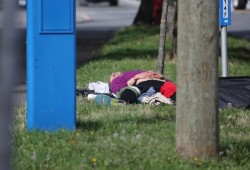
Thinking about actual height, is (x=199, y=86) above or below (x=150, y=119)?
above

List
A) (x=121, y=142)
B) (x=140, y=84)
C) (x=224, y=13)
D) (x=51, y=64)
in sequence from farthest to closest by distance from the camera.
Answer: (x=224, y=13) < (x=140, y=84) < (x=51, y=64) < (x=121, y=142)

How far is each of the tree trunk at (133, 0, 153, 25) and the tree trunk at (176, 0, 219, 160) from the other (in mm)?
19700

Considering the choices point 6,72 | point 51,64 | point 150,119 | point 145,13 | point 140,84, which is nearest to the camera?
point 6,72

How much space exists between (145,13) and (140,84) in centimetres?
1673

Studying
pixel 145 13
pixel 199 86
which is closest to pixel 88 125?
pixel 199 86

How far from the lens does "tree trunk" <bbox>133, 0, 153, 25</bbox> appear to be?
2545cm

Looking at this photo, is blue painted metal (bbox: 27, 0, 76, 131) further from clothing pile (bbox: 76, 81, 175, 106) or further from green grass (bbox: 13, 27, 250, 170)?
clothing pile (bbox: 76, 81, 175, 106)

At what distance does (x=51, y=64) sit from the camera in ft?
21.8

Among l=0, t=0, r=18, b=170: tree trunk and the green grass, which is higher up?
l=0, t=0, r=18, b=170: tree trunk

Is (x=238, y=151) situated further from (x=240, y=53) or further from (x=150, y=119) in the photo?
(x=240, y=53)

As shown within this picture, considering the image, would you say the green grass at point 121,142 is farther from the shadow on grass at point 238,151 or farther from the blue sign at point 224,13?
the blue sign at point 224,13

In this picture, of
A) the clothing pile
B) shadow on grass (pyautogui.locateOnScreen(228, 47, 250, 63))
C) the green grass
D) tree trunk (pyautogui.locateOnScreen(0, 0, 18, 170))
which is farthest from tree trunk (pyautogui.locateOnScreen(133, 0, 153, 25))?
tree trunk (pyautogui.locateOnScreen(0, 0, 18, 170))

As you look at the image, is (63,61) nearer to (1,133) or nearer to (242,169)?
(242,169)

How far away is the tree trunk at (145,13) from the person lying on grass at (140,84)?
52.4 feet
